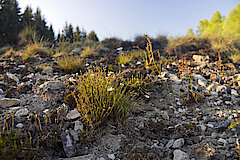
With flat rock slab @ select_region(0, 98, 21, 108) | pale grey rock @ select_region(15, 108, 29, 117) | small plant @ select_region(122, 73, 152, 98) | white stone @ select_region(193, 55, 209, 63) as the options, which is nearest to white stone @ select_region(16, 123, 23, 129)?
pale grey rock @ select_region(15, 108, 29, 117)

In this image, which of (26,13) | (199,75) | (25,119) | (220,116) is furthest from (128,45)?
(26,13)

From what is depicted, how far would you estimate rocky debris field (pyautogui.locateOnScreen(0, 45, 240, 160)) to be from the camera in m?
1.83

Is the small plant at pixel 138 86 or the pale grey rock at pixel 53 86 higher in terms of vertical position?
the pale grey rock at pixel 53 86

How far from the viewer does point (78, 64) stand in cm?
419

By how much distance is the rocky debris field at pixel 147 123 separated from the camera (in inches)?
72.1

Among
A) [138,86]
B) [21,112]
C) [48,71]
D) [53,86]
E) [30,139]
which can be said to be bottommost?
[30,139]

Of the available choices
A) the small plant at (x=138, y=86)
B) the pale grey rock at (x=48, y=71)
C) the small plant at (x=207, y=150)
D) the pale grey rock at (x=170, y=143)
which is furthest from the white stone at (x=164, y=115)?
the pale grey rock at (x=48, y=71)

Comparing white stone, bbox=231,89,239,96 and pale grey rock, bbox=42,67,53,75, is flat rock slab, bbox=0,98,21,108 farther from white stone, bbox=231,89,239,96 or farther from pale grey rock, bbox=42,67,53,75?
white stone, bbox=231,89,239,96

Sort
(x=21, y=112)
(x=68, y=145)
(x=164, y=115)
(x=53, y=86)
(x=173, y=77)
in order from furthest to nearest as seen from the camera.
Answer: (x=173, y=77) → (x=53, y=86) → (x=164, y=115) → (x=21, y=112) → (x=68, y=145)

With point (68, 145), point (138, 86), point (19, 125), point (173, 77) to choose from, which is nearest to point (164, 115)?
point (138, 86)

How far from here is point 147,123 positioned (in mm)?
2459

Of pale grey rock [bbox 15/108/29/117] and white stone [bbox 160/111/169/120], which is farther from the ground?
pale grey rock [bbox 15/108/29/117]

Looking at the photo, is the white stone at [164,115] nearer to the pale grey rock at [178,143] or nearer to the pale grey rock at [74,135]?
the pale grey rock at [178,143]

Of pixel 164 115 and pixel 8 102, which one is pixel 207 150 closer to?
pixel 164 115
